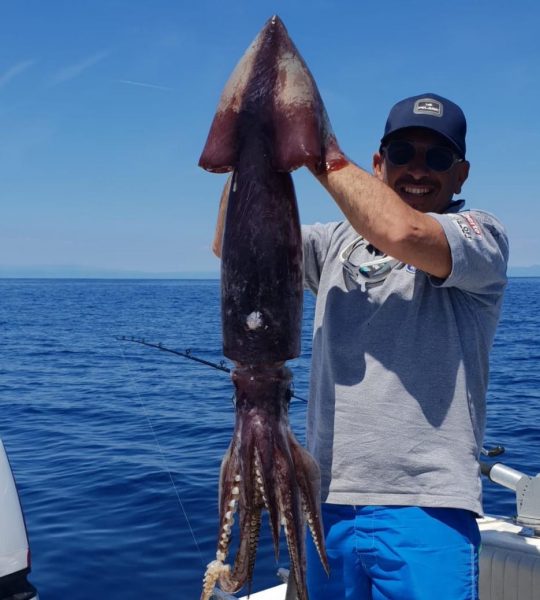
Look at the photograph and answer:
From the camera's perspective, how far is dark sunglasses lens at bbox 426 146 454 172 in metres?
3.18

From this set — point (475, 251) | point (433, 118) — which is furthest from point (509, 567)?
point (433, 118)

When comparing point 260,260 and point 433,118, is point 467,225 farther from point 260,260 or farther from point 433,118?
Result: point 260,260

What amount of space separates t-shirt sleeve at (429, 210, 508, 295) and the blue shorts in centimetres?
98

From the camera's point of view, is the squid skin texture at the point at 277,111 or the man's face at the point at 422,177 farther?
the man's face at the point at 422,177

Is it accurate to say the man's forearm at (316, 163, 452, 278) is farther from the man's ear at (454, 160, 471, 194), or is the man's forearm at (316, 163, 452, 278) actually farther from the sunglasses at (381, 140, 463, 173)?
the man's ear at (454, 160, 471, 194)

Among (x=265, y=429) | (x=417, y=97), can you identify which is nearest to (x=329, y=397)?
(x=265, y=429)

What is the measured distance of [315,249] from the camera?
3555 mm

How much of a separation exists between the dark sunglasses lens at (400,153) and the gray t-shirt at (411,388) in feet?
1.04

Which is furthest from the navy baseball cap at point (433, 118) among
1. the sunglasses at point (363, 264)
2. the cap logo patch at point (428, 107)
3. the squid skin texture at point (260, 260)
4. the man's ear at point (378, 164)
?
the squid skin texture at point (260, 260)

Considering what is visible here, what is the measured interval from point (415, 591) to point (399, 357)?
3.27ft

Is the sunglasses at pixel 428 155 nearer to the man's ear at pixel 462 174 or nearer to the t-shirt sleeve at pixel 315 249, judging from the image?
the man's ear at pixel 462 174

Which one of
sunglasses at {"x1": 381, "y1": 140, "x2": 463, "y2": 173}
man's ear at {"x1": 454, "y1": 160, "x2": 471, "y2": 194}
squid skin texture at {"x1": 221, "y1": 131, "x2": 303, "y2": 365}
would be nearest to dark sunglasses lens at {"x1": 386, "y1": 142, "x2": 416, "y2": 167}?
sunglasses at {"x1": 381, "y1": 140, "x2": 463, "y2": 173}

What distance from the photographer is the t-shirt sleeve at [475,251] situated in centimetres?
282

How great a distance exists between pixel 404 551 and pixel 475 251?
132 centimetres
